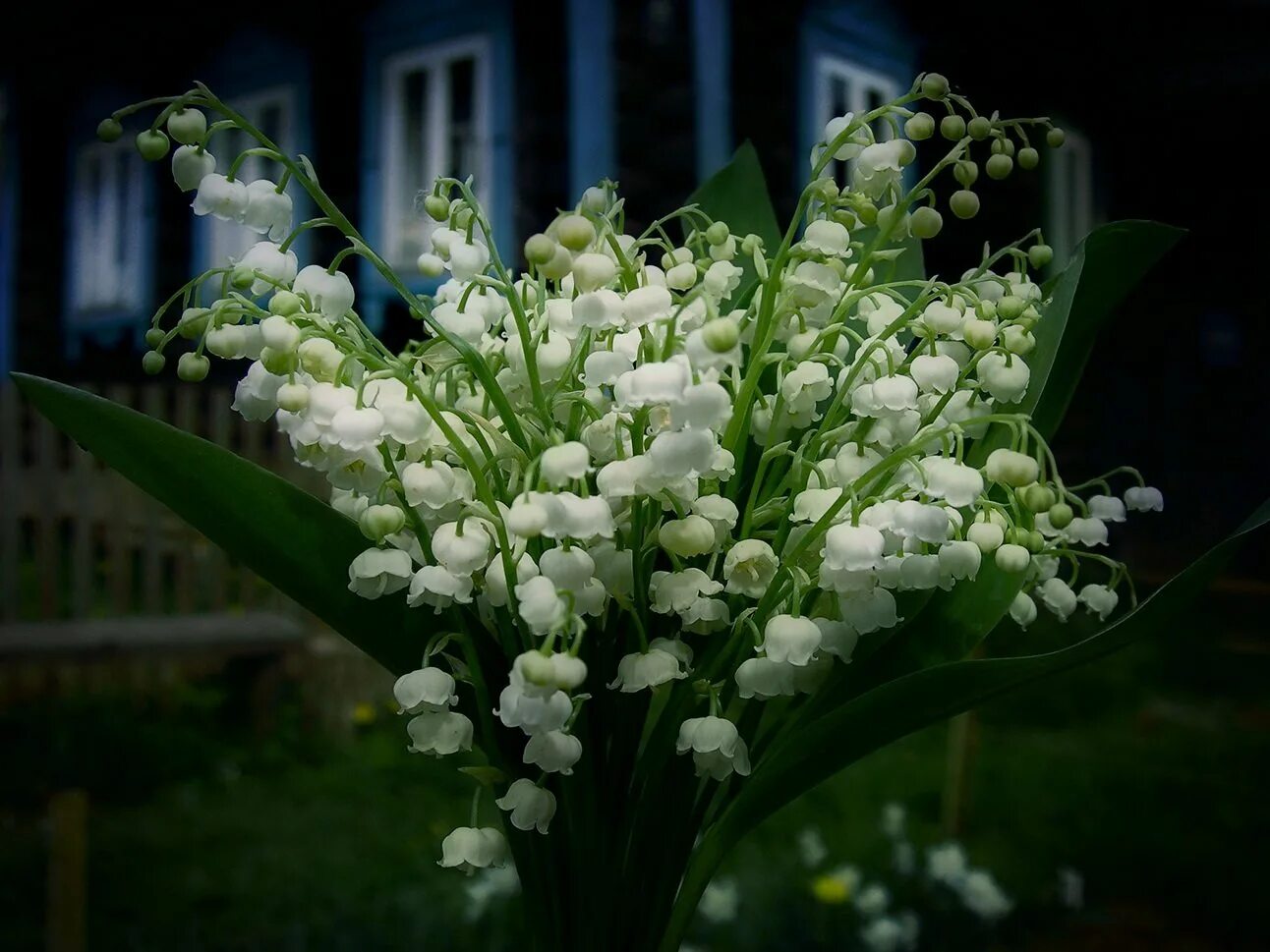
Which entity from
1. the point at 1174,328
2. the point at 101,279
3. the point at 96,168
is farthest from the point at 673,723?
the point at 96,168

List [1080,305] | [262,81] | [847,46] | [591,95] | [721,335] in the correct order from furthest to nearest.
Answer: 1. [262,81]
2. [847,46]
3. [591,95]
4. [1080,305]
5. [721,335]

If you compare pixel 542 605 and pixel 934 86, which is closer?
pixel 542 605

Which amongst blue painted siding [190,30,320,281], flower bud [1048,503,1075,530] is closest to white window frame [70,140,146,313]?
blue painted siding [190,30,320,281]

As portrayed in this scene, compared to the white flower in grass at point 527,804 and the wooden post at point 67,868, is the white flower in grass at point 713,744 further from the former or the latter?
the wooden post at point 67,868

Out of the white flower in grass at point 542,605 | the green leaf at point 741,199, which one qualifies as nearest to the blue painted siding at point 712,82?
the green leaf at point 741,199

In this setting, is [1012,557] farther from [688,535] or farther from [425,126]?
[425,126]

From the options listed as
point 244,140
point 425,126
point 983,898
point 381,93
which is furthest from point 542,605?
point 244,140

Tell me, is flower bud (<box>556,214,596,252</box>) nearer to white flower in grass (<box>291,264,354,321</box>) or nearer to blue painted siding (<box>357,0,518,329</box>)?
white flower in grass (<box>291,264,354,321</box>)
